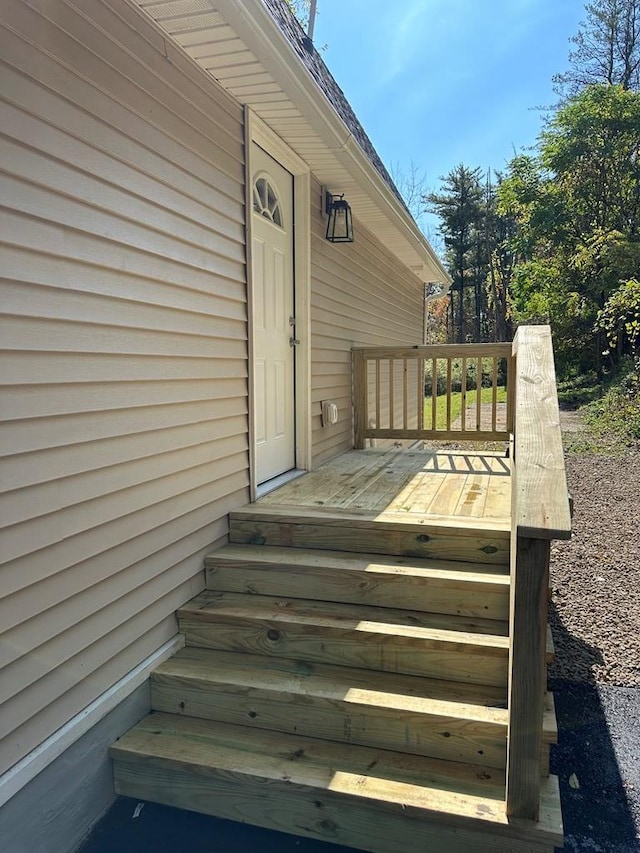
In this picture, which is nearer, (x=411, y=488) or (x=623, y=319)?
(x=411, y=488)

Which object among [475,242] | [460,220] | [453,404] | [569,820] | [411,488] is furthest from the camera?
[475,242]

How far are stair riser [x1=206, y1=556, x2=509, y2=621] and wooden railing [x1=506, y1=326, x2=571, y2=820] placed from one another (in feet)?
2.31

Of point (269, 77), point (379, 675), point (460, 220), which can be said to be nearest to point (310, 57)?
point (269, 77)

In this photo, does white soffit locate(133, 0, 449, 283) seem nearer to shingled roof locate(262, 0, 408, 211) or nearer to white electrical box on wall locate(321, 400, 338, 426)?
shingled roof locate(262, 0, 408, 211)

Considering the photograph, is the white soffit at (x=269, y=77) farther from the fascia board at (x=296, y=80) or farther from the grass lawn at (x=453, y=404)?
the grass lawn at (x=453, y=404)

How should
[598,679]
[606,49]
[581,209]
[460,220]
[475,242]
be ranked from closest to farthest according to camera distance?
[598,679]
[581,209]
[606,49]
[460,220]
[475,242]

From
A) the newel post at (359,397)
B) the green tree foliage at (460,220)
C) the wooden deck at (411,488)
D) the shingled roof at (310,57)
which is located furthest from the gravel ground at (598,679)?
the green tree foliage at (460,220)

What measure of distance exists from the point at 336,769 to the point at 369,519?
1056mm

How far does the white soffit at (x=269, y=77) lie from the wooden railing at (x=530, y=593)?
6.26 feet

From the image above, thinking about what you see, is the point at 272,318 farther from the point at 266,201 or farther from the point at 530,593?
the point at 530,593

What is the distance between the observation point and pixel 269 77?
2615 mm

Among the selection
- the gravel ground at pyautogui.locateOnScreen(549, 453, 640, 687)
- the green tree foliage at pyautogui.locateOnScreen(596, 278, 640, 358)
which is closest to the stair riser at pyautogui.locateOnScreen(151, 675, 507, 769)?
the gravel ground at pyautogui.locateOnScreen(549, 453, 640, 687)

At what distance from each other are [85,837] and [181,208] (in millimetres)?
2381

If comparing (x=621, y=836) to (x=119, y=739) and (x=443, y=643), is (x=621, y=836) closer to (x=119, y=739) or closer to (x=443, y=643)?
(x=443, y=643)
